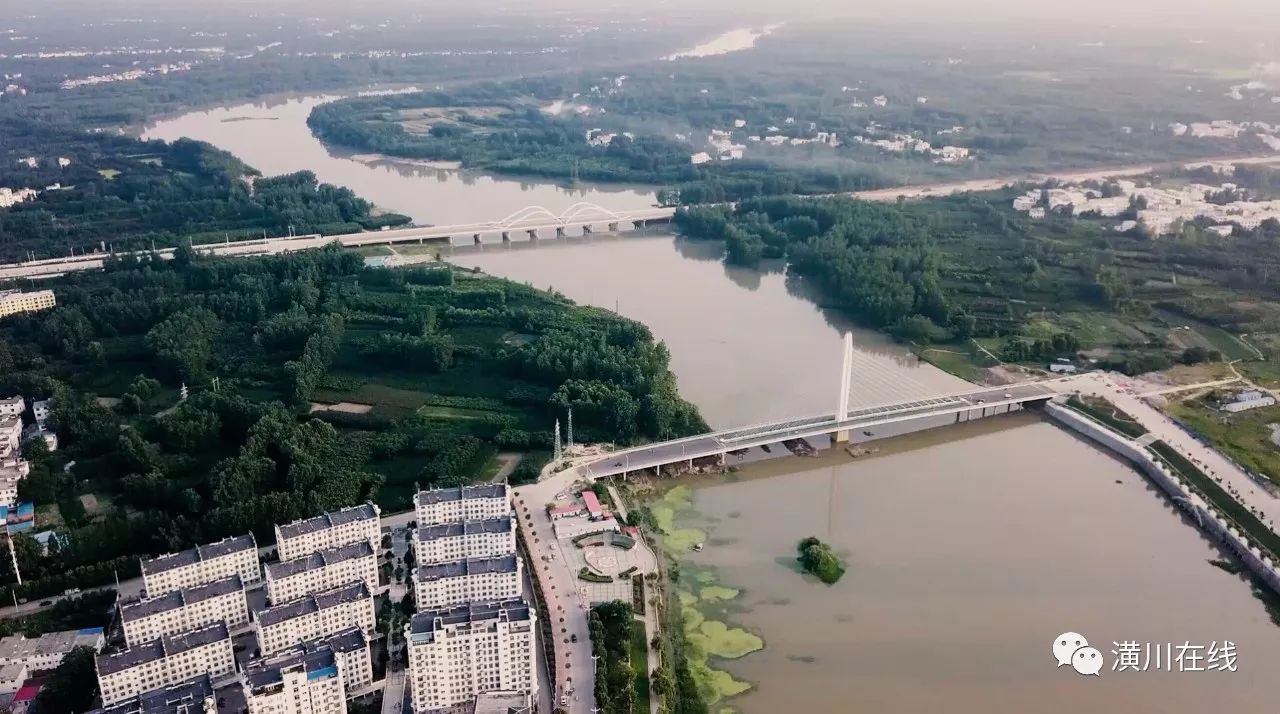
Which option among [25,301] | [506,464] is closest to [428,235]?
[25,301]

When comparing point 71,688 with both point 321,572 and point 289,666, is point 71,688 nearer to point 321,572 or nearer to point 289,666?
point 289,666

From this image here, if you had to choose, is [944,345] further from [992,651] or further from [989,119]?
[989,119]

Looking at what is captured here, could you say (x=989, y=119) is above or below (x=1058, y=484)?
above

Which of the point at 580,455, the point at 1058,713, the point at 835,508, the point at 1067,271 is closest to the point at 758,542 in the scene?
the point at 835,508

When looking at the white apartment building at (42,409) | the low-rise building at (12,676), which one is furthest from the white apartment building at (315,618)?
the white apartment building at (42,409)

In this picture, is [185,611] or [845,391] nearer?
[185,611]

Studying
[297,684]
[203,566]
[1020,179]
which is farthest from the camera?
[1020,179]

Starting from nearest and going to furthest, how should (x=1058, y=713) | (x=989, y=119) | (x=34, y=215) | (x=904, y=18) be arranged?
(x=1058, y=713), (x=34, y=215), (x=989, y=119), (x=904, y=18)

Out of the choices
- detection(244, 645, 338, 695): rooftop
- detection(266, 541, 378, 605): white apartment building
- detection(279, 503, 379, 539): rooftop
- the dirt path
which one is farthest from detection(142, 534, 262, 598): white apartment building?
the dirt path
